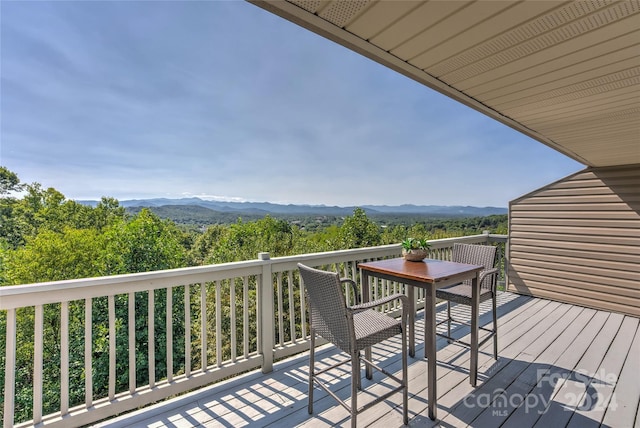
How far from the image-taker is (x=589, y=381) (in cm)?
252

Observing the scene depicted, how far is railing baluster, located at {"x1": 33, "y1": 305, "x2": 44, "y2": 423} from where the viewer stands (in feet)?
6.00

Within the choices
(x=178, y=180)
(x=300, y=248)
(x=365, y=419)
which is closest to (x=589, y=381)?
(x=365, y=419)

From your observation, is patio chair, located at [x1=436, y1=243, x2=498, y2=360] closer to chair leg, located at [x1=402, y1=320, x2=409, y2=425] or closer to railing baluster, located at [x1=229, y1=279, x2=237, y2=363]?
chair leg, located at [x1=402, y1=320, x2=409, y2=425]

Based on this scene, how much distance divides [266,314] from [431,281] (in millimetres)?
1563

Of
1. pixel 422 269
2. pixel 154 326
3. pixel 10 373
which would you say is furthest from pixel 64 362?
pixel 422 269

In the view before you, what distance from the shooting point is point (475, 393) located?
235 cm

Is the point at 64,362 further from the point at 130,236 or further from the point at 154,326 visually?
the point at 130,236

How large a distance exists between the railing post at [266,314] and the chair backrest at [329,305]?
2.55 feet

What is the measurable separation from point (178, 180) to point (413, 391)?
3602cm

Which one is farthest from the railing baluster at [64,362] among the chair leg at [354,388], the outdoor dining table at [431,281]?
the outdoor dining table at [431,281]

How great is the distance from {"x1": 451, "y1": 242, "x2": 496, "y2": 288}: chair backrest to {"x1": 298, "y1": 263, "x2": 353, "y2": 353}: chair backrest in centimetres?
195

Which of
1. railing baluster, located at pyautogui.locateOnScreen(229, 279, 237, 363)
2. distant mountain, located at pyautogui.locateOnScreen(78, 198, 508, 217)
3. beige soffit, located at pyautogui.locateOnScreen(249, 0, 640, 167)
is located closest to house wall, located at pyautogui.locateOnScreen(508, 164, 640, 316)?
beige soffit, located at pyautogui.locateOnScreen(249, 0, 640, 167)

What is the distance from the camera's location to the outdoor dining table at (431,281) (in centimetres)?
209

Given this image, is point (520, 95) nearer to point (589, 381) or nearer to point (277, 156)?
point (589, 381)
